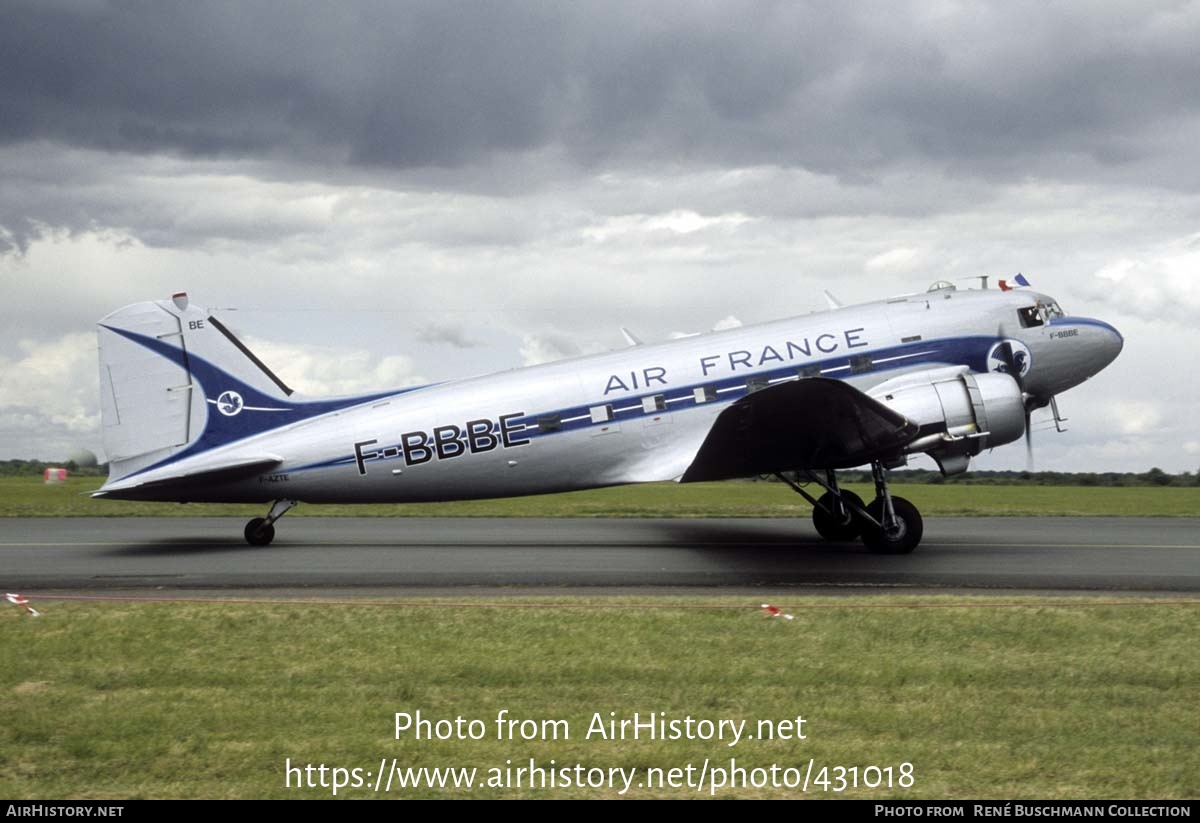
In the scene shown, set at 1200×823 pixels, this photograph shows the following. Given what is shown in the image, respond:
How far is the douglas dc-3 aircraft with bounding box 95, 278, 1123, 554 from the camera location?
1684 cm

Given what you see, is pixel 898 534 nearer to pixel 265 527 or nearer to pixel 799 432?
pixel 799 432

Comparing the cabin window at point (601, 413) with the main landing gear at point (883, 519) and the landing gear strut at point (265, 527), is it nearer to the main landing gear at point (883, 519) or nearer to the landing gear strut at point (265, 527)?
the main landing gear at point (883, 519)

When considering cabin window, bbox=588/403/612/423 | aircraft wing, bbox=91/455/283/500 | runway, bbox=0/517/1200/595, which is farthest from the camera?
cabin window, bbox=588/403/612/423

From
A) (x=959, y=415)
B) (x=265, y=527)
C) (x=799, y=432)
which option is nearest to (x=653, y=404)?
(x=799, y=432)

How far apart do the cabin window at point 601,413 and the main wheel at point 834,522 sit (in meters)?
4.05

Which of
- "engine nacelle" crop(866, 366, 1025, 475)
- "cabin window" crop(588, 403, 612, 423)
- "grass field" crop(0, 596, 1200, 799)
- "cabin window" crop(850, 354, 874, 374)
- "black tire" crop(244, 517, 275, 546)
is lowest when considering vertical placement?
"grass field" crop(0, 596, 1200, 799)

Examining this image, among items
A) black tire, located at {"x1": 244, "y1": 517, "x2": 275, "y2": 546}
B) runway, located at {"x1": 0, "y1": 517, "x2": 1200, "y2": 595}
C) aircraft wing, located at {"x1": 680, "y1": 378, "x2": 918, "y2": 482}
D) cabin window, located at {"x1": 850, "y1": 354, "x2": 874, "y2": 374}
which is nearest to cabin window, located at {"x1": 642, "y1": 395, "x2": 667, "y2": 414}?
aircraft wing, located at {"x1": 680, "y1": 378, "x2": 918, "y2": 482}

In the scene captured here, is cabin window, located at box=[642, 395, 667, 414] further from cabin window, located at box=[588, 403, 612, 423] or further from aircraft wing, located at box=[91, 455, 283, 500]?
aircraft wing, located at box=[91, 455, 283, 500]

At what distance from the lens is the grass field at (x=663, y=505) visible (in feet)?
89.0

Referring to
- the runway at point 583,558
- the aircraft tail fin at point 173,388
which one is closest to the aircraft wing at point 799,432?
the runway at point 583,558

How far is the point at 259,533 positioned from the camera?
17.6 m

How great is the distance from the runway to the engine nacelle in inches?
A: 64.0

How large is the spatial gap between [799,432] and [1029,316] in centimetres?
558
